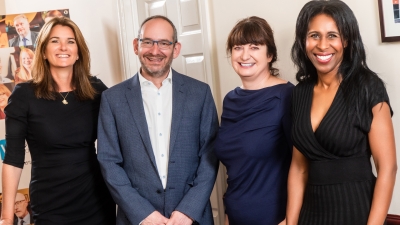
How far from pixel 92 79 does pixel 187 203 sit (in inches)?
34.3

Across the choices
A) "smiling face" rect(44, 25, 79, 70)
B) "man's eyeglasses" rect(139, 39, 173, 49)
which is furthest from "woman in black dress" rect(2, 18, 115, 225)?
"man's eyeglasses" rect(139, 39, 173, 49)

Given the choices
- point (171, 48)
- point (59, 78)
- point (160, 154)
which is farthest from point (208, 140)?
point (59, 78)

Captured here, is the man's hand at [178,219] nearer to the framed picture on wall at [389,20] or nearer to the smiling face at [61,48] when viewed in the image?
the smiling face at [61,48]

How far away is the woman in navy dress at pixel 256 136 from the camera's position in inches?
72.9

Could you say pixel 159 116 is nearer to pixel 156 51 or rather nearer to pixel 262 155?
pixel 156 51

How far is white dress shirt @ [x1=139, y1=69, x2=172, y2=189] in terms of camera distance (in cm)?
206

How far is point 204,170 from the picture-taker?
6.79 ft

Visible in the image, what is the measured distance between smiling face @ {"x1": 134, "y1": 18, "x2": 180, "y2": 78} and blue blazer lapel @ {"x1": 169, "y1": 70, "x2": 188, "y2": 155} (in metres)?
0.07

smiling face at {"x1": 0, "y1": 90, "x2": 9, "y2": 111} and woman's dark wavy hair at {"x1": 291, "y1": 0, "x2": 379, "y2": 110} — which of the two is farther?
smiling face at {"x1": 0, "y1": 90, "x2": 9, "y2": 111}

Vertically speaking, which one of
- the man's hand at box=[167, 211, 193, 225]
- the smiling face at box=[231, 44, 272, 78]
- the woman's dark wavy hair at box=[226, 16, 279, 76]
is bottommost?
the man's hand at box=[167, 211, 193, 225]

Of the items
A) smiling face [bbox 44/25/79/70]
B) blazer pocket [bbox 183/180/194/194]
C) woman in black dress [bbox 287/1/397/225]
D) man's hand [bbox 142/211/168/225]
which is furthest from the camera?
smiling face [bbox 44/25/79/70]

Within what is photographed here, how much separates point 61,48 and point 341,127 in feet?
4.53

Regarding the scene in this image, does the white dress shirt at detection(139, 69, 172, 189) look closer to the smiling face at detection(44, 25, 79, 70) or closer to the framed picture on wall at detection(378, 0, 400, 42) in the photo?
the smiling face at detection(44, 25, 79, 70)

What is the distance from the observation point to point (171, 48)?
2.17m
